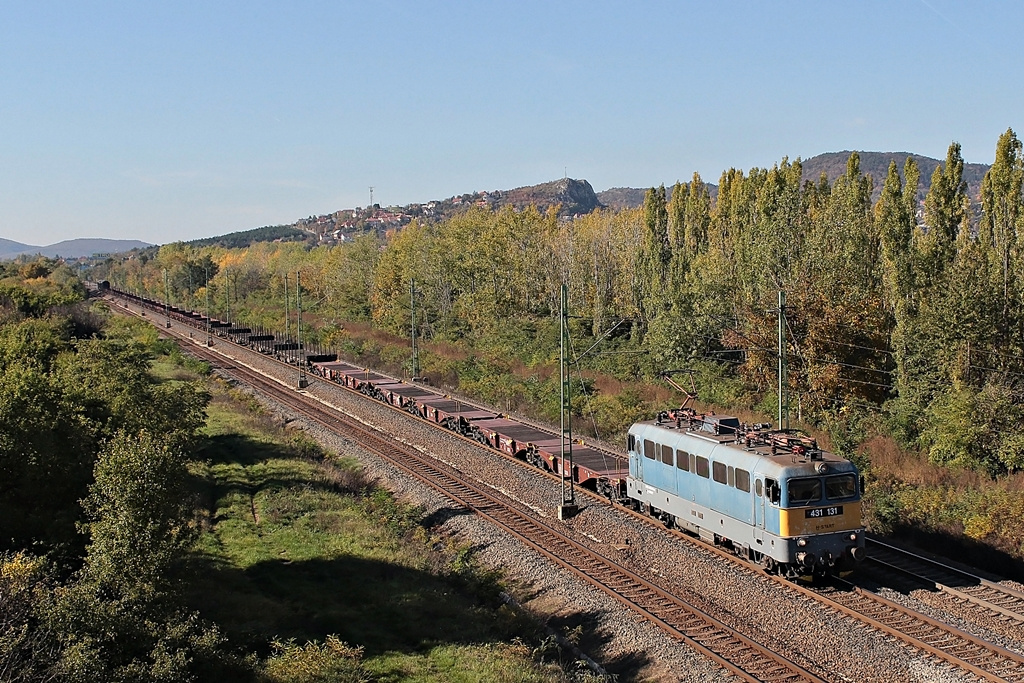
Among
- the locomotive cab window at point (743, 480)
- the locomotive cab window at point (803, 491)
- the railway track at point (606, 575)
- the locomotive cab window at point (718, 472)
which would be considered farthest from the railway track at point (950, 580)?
the railway track at point (606, 575)

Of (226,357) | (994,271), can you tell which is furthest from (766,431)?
(226,357)

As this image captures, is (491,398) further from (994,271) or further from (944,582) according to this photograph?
(944,582)

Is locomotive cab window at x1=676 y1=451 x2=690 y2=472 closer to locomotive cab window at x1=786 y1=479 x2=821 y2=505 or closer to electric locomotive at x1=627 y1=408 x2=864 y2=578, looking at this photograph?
electric locomotive at x1=627 y1=408 x2=864 y2=578

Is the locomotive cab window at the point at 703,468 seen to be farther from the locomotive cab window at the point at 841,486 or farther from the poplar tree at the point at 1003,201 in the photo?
the poplar tree at the point at 1003,201

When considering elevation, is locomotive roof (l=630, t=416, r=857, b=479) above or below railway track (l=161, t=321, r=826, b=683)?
above

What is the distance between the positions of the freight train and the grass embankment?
559 centimetres

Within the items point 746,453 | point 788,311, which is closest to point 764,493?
point 746,453

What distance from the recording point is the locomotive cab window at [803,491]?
18.8 m

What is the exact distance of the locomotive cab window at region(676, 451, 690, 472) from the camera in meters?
22.4

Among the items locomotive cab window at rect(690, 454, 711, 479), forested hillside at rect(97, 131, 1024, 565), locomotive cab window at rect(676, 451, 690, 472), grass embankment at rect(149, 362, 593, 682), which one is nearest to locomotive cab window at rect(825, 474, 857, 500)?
locomotive cab window at rect(690, 454, 711, 479)

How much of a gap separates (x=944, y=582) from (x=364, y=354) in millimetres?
59120

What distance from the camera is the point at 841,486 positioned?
19.3 meters

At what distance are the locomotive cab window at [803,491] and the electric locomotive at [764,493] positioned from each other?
0.02 meters

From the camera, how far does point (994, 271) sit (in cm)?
3625
